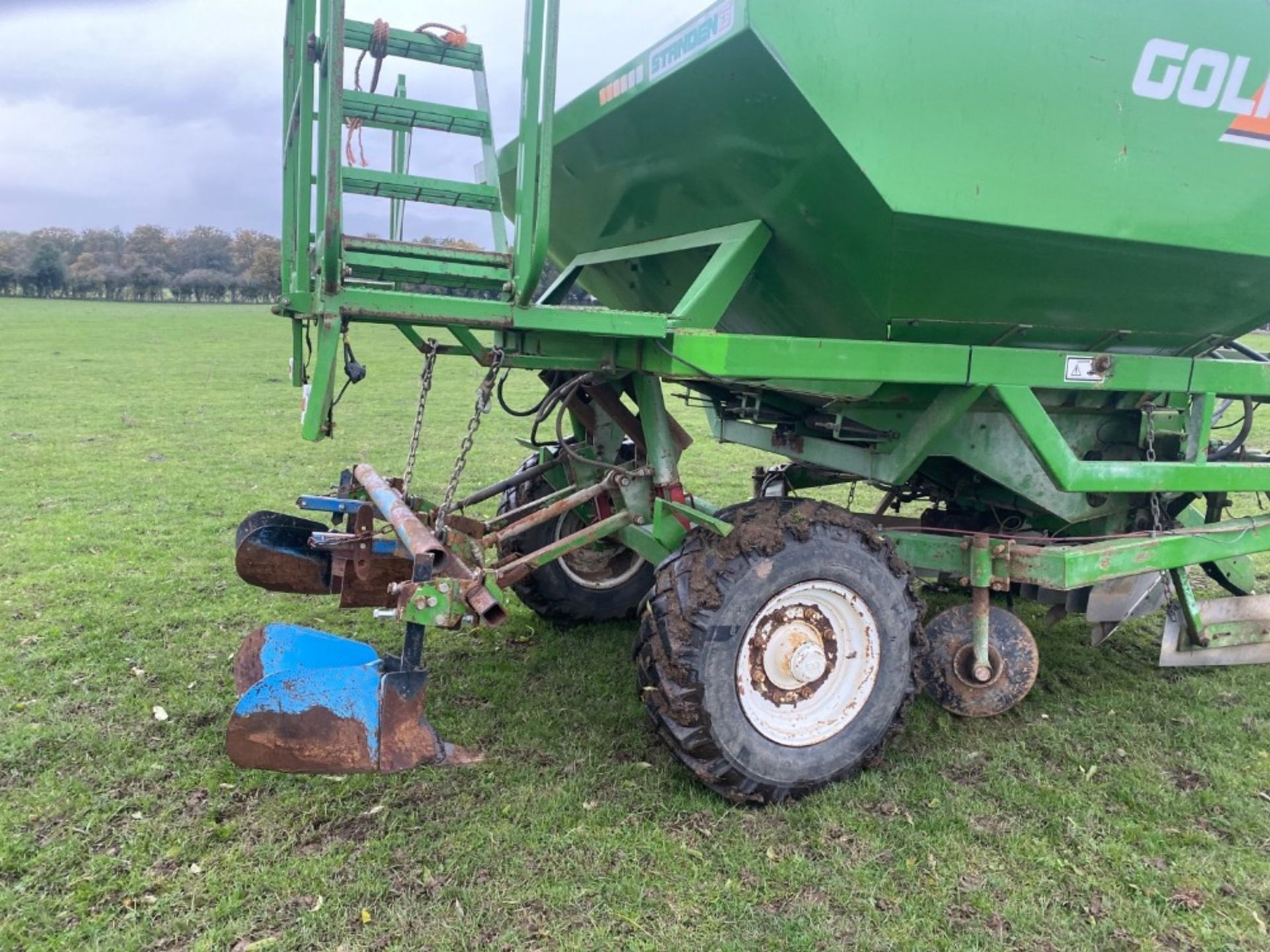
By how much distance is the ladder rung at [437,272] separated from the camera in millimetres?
2768

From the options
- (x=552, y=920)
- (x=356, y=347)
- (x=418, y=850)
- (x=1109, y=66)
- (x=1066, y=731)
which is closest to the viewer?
(x=552, y=920)

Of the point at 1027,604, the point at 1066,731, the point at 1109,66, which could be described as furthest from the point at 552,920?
the point at 1027,604

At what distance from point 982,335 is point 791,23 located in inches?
57.5

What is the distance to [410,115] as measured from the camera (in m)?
2.96

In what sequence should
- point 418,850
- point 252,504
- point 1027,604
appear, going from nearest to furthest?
point 418,850 → point 1027,604 → point 252,504

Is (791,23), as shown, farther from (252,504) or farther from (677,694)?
(252,504)

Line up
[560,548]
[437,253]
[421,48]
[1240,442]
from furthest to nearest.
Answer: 1. [1240,442]
2. [560,548]
3. [421,48]
4. [437,253]

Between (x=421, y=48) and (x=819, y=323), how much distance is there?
1.79 m

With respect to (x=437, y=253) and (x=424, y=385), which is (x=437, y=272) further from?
(x=424, y=385)

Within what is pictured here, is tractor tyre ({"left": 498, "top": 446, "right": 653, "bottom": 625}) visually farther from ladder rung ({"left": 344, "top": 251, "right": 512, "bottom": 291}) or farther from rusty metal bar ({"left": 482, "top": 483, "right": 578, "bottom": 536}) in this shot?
ladder rung ({"left": 344, "top": 251, "right": 512, "bottom": 291})

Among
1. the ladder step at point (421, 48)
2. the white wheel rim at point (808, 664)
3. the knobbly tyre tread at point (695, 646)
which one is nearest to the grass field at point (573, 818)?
the knobbly tyre tread at point (695, 646)

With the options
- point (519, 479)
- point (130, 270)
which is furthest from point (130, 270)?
point (519, 479)

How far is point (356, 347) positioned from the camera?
28.7m

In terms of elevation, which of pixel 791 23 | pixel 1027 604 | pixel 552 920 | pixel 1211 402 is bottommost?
pixel 552 920
